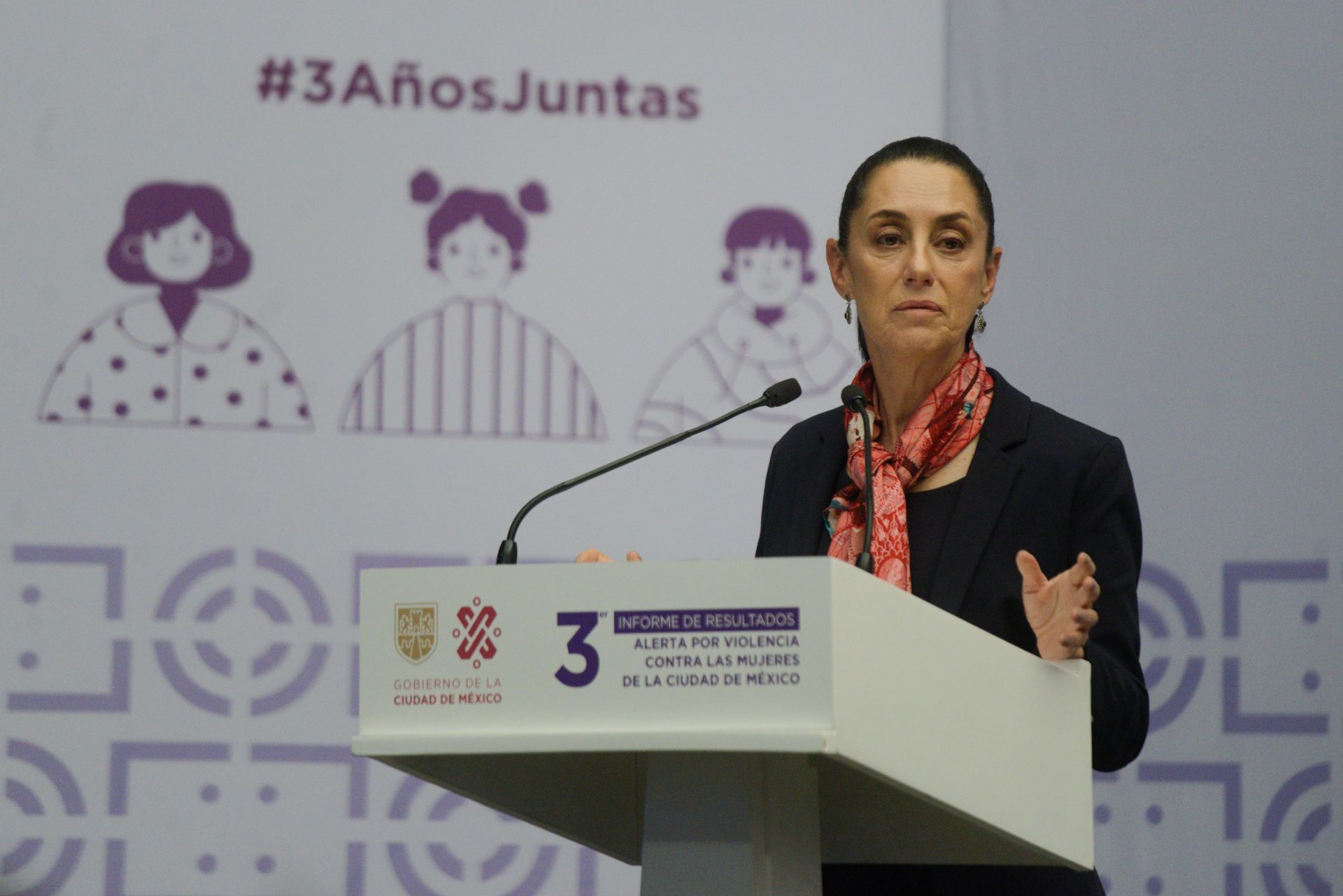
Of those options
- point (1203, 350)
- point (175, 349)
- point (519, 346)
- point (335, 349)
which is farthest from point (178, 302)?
point (1203, 350)

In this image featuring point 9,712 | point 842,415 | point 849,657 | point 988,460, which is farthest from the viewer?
point 9,712

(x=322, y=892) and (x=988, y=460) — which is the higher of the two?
(x=988, y=460)

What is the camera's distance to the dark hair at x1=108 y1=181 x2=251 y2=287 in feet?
11.4

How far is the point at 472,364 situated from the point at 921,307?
5.41ft

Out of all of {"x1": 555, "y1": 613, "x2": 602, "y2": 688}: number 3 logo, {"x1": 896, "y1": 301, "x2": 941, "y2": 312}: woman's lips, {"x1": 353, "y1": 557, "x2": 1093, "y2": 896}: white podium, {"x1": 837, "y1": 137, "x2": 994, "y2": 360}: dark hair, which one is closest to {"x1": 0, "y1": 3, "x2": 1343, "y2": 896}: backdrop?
{"x1": 837, "y1": 137, "x2": 994, "y2": 360}: dark hair

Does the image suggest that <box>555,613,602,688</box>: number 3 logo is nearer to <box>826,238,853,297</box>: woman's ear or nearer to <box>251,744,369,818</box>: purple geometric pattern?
<box>826,238,853,297</box>: woman's ear

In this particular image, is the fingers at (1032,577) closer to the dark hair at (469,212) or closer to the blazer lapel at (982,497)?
the blazer lapel at (982,497)

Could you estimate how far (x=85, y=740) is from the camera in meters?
3.35

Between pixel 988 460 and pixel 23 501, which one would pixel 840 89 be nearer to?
pixel 988 460

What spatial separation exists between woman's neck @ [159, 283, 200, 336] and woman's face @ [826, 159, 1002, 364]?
6.25ft

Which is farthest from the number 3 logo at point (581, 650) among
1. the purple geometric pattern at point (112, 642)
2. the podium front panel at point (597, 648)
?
the purple geometric pattern at point (112, 642)

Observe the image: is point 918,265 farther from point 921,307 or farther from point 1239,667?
point 1239,667

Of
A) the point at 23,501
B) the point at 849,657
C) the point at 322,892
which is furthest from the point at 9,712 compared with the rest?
the point at 849,657

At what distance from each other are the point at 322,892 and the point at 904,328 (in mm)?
2062
